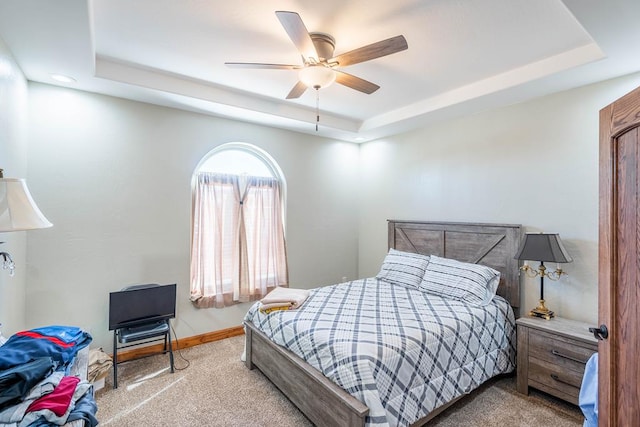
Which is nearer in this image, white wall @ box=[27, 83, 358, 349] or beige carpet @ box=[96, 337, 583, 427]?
beige carpet @ box=[96, 337, 583, 427]

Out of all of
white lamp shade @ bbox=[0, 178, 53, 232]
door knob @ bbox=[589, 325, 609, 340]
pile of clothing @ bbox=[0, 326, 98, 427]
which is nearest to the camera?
pile of clothing @ bbox=[0, 326, 98, 427]

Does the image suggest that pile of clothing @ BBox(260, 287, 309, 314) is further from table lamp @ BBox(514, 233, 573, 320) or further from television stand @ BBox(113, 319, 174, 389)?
table lamp @ BBox(514, 233, 573, 320)

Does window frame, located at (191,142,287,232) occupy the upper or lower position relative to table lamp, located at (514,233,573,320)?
upper

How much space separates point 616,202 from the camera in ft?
4.48

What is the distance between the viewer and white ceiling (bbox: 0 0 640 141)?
1.85 meters

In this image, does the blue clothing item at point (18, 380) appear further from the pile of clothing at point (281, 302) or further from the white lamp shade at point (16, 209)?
the pile of clothing at point (281, 302)

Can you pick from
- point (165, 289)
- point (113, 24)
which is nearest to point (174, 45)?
point (113, 24)

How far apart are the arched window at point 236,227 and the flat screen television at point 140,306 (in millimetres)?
579

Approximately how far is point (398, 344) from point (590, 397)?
100 centimetres

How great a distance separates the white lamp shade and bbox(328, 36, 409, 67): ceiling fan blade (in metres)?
1.95

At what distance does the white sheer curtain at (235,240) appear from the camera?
11.6ft

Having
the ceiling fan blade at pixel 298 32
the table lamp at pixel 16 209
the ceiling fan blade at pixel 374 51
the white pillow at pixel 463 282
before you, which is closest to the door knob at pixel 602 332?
the white pillow at pixel 463 282

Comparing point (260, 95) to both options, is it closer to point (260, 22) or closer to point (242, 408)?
point (260, 22)

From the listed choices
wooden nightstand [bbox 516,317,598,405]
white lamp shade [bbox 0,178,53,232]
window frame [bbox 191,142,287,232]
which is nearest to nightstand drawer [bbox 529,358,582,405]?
wooden nightstand [bbox 516,317,598,405]
